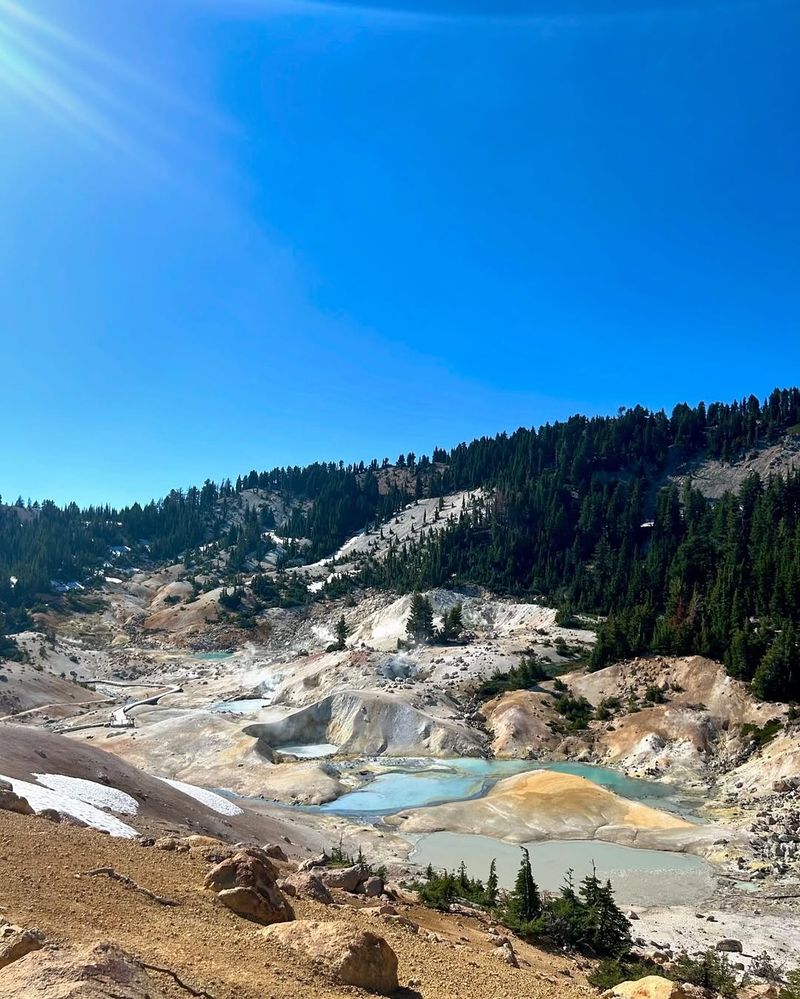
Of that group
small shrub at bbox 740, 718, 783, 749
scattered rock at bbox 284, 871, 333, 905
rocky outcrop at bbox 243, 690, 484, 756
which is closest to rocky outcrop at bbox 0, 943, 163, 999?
scattered rock at bbox 284, 871, 333, 905

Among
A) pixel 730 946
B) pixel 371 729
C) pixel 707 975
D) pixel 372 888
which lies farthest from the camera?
pixel 371 729

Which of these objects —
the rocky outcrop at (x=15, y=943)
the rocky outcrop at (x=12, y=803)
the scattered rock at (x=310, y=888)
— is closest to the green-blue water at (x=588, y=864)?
the scattered rock at (x=310, y=888)

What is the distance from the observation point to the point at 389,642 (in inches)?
4023

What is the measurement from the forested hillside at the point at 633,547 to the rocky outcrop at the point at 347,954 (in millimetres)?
56411

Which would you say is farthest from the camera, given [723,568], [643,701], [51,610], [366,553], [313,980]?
[366,553]

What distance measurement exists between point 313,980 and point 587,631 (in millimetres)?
92289

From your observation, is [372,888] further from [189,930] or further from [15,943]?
[15,943]

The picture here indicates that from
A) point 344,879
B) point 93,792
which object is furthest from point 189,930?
point 93,792

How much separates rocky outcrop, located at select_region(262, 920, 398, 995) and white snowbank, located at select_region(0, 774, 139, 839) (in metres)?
12.6

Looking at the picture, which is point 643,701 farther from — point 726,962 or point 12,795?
point 12,795

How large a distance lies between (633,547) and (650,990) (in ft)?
451

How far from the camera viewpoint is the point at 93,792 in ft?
87.4

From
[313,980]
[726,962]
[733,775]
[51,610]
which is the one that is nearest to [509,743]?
[733,775]

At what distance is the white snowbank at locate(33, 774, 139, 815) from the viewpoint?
25578 millimetres
